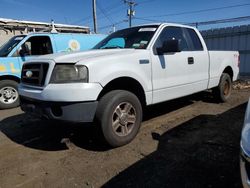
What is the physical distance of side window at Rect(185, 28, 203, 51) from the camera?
5.46 m

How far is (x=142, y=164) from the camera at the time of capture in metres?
3.31

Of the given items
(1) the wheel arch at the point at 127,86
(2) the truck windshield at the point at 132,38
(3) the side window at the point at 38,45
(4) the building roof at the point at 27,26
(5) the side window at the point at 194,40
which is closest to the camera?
(1) the wheel arch at the point at 127,86

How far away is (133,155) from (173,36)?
8.61 feet

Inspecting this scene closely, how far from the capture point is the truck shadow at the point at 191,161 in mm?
2869

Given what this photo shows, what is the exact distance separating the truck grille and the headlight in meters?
0.21

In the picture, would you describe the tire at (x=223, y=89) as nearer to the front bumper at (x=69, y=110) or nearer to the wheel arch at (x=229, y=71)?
the wheel arch at (x=229, y=71)

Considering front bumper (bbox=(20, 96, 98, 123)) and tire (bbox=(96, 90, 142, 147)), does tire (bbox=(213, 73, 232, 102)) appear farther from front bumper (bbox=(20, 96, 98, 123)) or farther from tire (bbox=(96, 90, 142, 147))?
front bumper (bbox=(20, 96, 98, 123))

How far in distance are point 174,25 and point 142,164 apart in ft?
10.0

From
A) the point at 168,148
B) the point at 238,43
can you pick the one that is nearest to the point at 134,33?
the point at 168,148

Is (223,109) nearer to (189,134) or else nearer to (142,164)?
(189,134)

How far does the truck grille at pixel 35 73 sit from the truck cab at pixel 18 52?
10.6 feet

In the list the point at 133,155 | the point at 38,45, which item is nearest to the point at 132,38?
the point at 133,155

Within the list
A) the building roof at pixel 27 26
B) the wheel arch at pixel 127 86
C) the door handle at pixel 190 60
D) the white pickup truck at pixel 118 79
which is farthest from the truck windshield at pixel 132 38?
the building roof at pixel 27 26

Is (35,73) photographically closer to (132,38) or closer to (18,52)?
(132,38)
